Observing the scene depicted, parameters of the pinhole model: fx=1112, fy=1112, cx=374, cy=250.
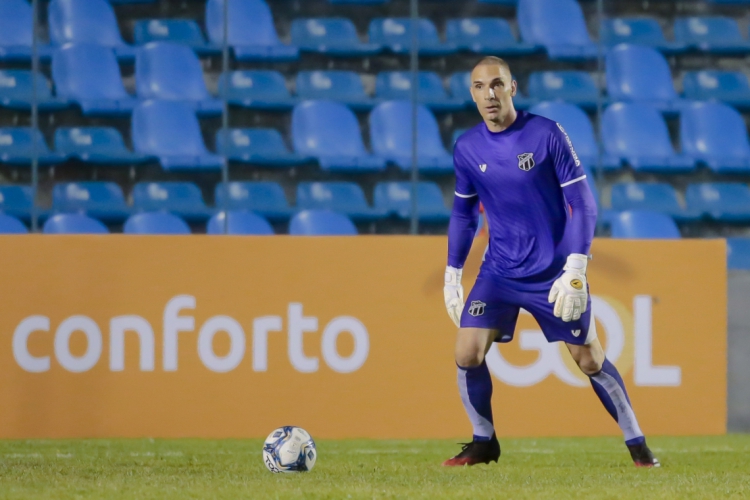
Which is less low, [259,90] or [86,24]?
[86,24]

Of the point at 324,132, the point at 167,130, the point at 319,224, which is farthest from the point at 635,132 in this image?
the point at 167,130

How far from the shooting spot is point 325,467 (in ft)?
17.3

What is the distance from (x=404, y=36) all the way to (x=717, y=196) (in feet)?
11.3

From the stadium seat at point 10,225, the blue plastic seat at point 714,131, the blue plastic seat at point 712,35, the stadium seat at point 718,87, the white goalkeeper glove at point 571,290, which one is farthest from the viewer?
the blue plastic seat at point 712,35

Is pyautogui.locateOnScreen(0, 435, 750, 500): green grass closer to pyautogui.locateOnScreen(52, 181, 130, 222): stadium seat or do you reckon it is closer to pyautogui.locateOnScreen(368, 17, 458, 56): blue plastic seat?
pyautogui.locateOnScreen(52, 181, 130, 222): stadium seat

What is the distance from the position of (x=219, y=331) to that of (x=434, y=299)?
4.70 feet

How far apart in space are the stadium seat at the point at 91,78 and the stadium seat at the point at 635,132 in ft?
15.0

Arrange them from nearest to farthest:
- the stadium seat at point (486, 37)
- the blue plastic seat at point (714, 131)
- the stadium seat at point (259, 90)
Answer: the stadium seat at point (259, 90) → the stadium seat at point (486, 37) → the blue plastic seat at point (714, 131)

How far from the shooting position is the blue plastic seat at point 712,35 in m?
11.3

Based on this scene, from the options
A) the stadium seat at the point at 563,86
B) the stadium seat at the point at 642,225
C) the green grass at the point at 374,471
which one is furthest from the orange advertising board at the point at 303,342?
the stadium seat at the point at 563,86

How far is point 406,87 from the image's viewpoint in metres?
10.8

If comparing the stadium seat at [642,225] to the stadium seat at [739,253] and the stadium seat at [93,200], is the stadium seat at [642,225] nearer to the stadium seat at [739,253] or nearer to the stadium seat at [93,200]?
the stadium seat at [739,253]

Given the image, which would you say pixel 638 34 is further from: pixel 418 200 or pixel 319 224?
pixel 319 224

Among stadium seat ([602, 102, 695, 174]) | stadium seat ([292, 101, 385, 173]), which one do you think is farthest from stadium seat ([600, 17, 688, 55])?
stadium seat ([292, 101, 385, 173])
